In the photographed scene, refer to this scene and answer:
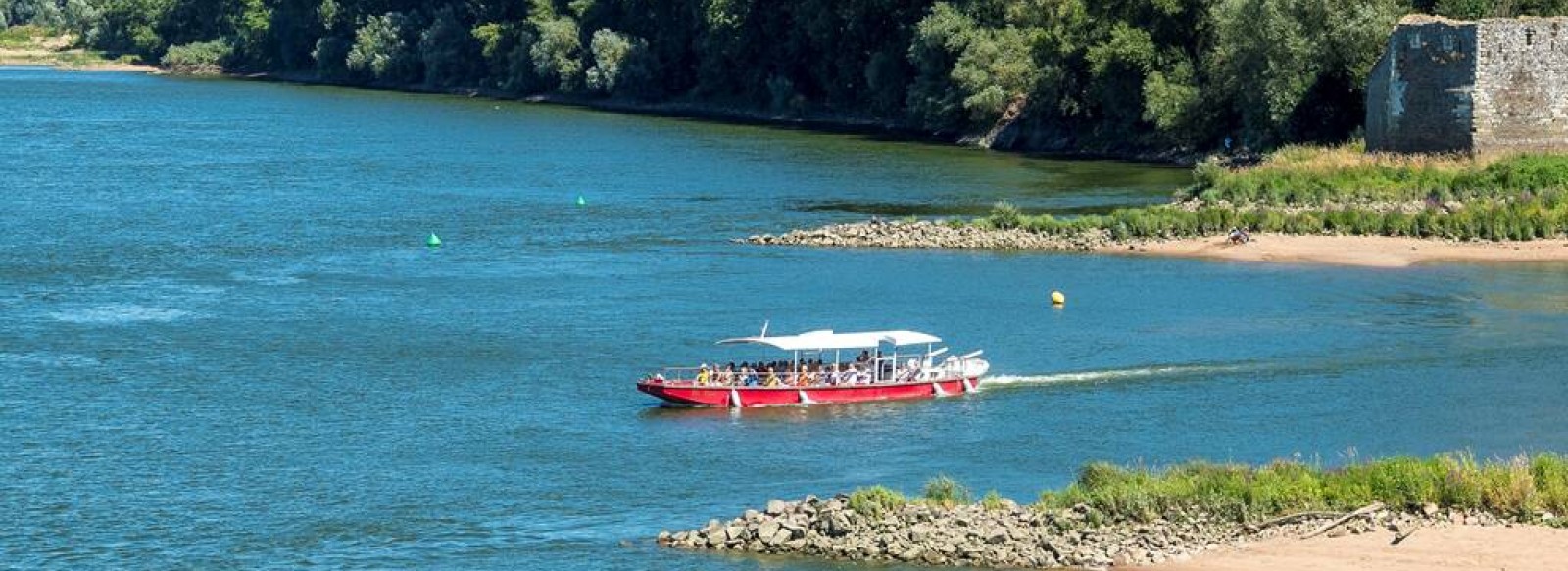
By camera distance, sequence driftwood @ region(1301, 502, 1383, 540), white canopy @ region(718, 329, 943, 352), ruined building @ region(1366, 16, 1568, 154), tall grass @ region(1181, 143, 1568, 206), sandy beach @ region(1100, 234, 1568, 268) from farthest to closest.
A: ruined building @ region(1366, 16, 1568, 154), tall grass @ region(1181, 143, 1568, 206), sandy beach @ region(1100, 234, 1568, 268), white canopy @ region(718, 329, 943, 352), driftwood @ region(1301, 502, 1383, 540)

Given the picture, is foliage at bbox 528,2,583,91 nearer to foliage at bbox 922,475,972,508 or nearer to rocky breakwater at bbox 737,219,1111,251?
rocky breakwater at bbox 737,219,1111,251

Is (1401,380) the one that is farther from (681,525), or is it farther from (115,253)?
(115,253)

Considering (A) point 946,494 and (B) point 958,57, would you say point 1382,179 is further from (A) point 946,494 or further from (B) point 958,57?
(A) point 946,494

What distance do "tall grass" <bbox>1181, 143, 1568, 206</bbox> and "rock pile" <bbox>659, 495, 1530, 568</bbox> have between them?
43.4 meters

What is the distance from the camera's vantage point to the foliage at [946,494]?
39875 millimetres

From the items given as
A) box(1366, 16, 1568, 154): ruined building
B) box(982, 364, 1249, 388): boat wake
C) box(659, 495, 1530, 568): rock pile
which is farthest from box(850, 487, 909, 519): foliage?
box(1366, 16, 1568, 154): ruined building

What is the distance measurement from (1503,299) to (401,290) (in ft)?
101

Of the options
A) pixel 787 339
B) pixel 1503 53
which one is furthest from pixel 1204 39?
pixel 787 339

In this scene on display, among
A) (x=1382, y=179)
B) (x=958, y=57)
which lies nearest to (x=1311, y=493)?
(x=1382, y=179)

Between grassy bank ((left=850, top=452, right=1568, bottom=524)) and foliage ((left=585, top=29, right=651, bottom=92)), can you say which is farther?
foliage ((left=585, top=29, right=651, bottom=92))

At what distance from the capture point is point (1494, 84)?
85.2 m

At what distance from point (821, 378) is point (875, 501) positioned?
14277 millimetres

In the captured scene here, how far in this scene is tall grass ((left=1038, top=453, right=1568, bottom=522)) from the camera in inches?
1513

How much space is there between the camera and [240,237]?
8256 cm
